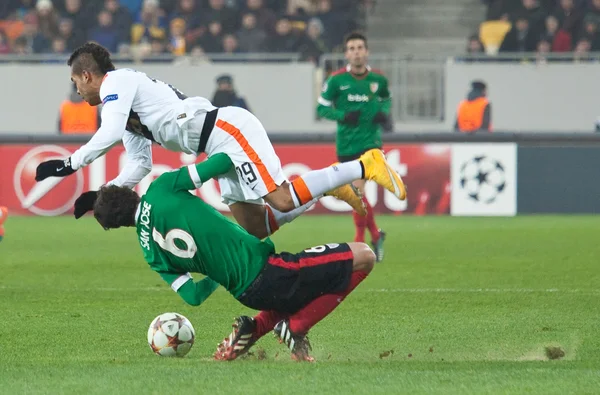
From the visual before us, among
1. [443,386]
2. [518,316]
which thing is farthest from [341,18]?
[443,386]

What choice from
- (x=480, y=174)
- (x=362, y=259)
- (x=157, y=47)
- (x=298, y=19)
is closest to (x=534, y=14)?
(x=298, y=19)

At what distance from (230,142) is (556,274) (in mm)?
4659

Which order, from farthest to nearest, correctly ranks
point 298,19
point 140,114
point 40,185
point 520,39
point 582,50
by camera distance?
point 298,19, point 520,39, point 582,50, point 40,185, point 140,114

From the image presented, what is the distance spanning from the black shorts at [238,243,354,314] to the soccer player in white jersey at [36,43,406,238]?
100 cm

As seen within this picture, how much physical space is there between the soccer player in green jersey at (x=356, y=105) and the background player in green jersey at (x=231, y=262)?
20.4ft

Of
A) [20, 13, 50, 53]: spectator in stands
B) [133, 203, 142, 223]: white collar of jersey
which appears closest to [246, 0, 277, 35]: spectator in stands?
[20, 13, 50, 53]: spectator in stands

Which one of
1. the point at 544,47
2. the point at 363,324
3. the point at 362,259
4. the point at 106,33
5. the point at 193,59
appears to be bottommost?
the point at 363,324

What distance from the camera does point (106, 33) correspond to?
23.1m

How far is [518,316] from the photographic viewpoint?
8.95 meters

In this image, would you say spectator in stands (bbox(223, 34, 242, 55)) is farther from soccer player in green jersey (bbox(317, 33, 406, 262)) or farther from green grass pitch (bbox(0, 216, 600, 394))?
soccer player in green jersey (bbox(317, 33, 406, 262))

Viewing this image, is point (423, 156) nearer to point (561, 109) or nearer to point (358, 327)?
point (561, 109)

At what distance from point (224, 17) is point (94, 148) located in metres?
15.6

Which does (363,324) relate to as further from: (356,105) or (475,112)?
(475,112)

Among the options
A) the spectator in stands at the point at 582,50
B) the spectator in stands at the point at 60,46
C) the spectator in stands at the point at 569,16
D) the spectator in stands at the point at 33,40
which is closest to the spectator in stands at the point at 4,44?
the spectator in stands at the point at 33,40
